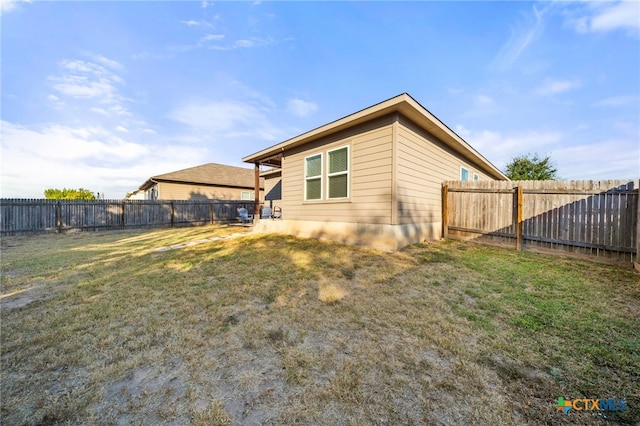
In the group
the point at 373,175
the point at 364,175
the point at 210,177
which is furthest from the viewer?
the point at 210,177

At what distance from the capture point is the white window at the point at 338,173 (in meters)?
6.45

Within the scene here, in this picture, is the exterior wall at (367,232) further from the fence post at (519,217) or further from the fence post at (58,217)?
the fence post at (58,217)

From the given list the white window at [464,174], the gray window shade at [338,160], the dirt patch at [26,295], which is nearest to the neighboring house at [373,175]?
the gray window shade at [338,160]

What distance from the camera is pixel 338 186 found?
21.8 feet

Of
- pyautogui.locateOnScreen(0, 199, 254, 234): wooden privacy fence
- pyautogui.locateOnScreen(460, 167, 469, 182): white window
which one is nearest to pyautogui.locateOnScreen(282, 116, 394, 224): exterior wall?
pyautogui.locateOnScreen(460, 167, 469, 182): white window

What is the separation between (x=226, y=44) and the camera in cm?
945

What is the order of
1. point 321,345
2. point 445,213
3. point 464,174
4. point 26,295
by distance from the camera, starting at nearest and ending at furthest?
point 321,345 → point 26,295 → point 445,213 → point 464,174

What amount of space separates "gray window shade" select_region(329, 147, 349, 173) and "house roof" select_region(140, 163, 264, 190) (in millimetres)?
14033

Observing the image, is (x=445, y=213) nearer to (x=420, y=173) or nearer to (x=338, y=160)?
(x=420, y=173)

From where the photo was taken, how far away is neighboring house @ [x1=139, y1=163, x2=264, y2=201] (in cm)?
1627

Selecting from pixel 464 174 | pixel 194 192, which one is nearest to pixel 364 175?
pixel 464 174

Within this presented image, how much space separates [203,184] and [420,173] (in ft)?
54.0

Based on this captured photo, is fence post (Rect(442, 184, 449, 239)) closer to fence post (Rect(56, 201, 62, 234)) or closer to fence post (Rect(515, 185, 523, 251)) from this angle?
fence post (Rect(515, 185, 523, 251))

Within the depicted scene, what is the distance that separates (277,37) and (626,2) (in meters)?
10.2
